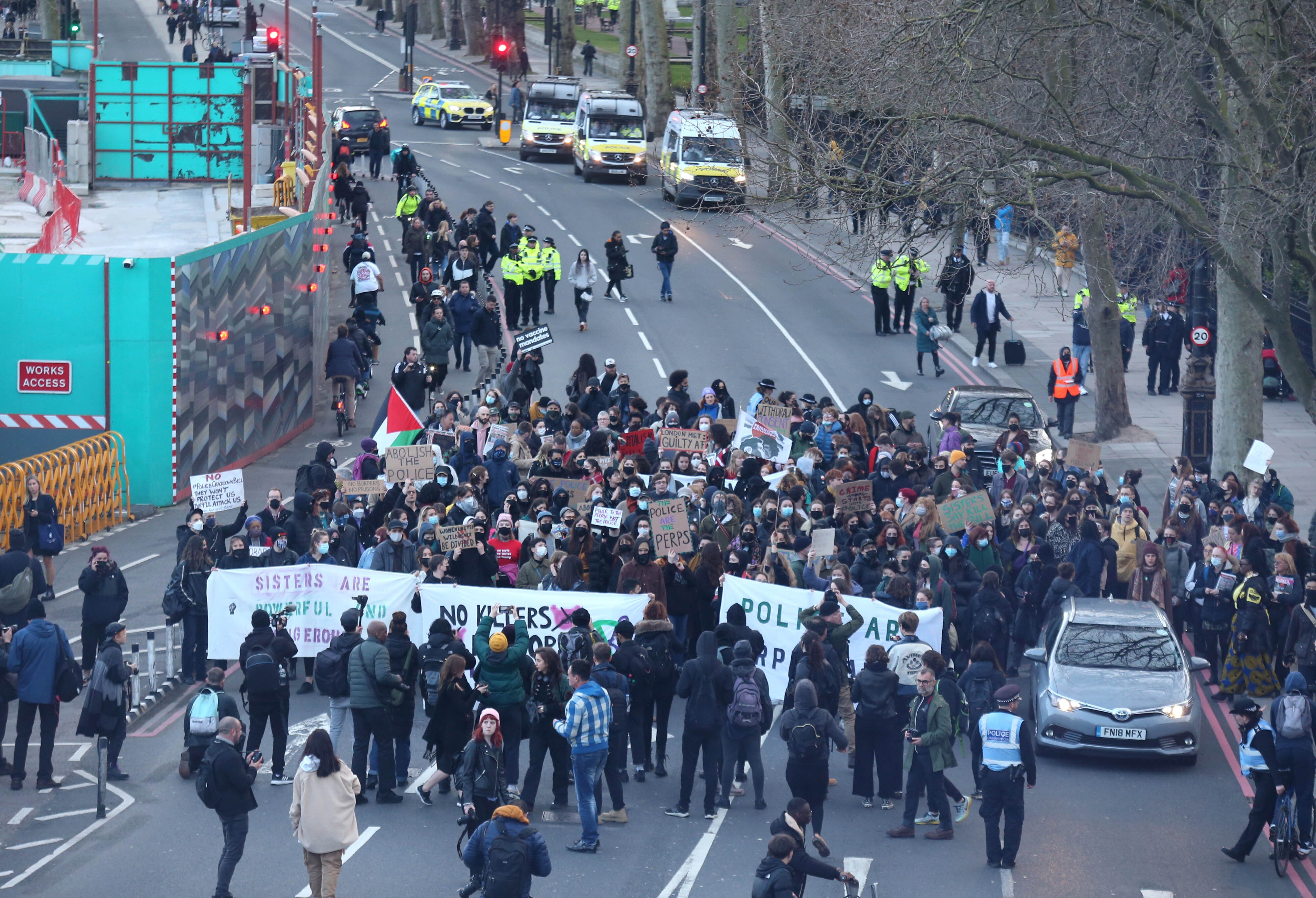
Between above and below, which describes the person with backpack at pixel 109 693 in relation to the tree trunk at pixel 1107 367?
below

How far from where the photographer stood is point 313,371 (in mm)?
29953

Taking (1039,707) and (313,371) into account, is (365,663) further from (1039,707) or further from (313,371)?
(313,371)

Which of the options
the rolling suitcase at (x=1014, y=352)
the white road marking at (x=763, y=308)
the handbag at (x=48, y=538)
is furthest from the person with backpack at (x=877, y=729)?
the rolling suitcase at (x=1014, y=352)

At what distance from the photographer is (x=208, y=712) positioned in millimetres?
13477

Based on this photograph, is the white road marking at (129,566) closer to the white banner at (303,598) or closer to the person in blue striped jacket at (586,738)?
the white banner at (303,598)

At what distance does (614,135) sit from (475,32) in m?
37.3

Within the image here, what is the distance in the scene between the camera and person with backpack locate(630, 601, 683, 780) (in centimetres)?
1480

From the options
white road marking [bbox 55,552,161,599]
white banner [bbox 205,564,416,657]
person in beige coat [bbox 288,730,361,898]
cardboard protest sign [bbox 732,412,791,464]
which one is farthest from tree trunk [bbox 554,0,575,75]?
person in beige coat [bbox 288,730,361,898]

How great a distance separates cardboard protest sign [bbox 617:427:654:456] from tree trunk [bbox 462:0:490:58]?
213 feet

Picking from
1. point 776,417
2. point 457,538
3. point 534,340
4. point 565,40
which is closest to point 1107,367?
point 776,417

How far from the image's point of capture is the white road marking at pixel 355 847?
12633mm

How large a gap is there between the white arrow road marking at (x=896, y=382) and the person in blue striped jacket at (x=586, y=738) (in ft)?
61.2

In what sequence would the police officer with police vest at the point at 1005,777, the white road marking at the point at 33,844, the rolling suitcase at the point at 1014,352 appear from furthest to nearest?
the rolling suitcase at the point at 1014,352
the white road marking at the point at 33,844
the police officer with police vest at the point at 1005,777

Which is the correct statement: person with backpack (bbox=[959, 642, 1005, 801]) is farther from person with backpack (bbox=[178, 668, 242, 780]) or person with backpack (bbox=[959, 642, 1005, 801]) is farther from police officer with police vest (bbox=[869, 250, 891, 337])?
police officer with police vest (bbox=[869, 250, 891, 337])
